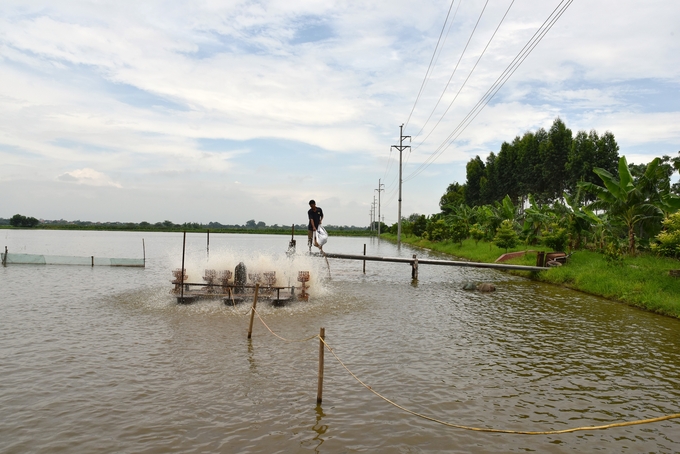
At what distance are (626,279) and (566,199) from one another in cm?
1127

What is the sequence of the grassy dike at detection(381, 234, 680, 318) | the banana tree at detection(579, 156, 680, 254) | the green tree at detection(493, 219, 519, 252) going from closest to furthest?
the grassy dike at detection(381, 234, 680, 318), the banana tree at detection(579, 156, 680, 254), the green tree at detection(493, 219, 519, 252)

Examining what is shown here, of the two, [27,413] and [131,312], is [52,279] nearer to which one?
[131,312]

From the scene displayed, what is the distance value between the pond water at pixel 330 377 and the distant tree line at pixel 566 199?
7.82 metres

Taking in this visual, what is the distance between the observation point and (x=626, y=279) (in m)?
23.4

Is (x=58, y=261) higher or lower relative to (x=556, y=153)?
lower

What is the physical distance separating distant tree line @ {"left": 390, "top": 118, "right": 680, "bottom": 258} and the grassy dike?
92cm

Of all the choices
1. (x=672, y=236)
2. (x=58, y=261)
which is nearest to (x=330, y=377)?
(x=672, y=236)

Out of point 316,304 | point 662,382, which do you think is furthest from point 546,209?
point 662,382

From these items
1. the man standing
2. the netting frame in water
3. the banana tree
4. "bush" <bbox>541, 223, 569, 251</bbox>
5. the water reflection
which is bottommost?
the water reflection

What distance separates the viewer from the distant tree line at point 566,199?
25359mm

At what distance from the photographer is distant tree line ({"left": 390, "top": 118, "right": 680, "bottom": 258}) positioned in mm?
25359

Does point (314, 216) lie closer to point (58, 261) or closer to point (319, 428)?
point (319, 428)

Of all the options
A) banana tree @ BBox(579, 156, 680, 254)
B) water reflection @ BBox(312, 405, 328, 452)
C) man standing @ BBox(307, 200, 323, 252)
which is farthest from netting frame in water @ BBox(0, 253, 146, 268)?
banana tree @ BBox(579, 156, 680, 254)

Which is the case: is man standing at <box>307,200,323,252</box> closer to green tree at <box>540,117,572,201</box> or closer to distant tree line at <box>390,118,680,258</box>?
distant tree line at <box>390,118,680,258</box>
